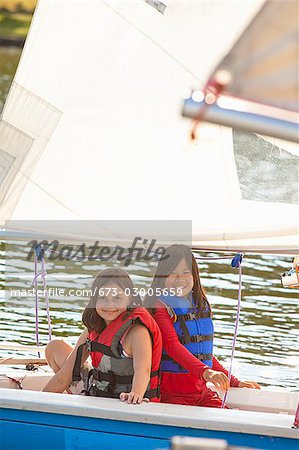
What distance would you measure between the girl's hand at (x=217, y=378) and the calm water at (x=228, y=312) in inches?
45.9

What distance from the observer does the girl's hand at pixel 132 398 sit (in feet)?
15.2

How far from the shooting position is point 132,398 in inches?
183

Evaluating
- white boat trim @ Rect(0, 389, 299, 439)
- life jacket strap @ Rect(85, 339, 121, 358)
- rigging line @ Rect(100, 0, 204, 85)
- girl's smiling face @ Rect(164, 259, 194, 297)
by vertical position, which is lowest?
white boat trim @ Rect(0, 389, 299, 439)

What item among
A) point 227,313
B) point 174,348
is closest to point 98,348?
point 174,348

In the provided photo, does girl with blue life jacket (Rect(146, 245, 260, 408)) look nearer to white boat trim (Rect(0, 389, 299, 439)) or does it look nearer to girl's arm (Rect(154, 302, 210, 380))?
girl's arm (Rect(154, 302, 210, 380))

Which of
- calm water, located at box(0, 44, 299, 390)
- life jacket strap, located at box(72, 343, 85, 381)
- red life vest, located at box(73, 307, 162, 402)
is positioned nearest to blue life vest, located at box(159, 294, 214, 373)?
red life vest, located at box(73, 307, 162, 402)

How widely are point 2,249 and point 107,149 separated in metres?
4.03

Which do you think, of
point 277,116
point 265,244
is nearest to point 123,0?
point 265,244

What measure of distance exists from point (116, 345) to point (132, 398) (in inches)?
9.1

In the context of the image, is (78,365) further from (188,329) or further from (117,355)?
(188,329)

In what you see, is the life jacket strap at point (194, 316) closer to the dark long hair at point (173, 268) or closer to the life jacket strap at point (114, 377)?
the dark long hair at point (173, 268)

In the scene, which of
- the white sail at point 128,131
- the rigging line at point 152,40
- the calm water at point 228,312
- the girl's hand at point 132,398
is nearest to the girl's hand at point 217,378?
the girl's hand at point 132,398

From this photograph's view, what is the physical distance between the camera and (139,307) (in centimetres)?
484

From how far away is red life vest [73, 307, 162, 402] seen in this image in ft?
15.6
